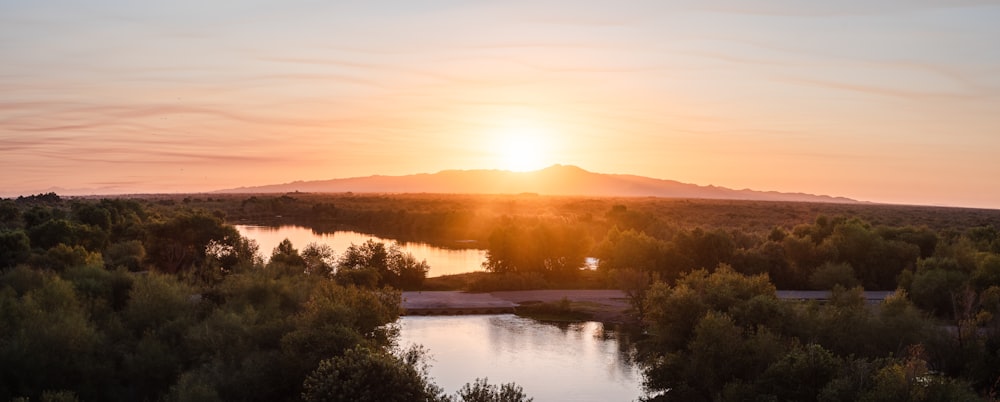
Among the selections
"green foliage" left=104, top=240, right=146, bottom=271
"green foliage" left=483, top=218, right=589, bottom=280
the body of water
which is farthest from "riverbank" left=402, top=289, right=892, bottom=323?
"green foliage" left=104, top=240, right=146, bottom=271

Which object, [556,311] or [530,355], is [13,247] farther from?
[556,311]

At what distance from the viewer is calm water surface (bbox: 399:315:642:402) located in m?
33.2

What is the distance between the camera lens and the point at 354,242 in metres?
93.9

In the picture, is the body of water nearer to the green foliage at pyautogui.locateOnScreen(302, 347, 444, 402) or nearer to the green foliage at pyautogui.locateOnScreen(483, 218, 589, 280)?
the green foliage at pyautogui.locateOnScreen(483, 218, 589, 280)

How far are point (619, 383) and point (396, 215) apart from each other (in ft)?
313

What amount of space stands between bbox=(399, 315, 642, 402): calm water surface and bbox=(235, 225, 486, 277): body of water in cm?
2195

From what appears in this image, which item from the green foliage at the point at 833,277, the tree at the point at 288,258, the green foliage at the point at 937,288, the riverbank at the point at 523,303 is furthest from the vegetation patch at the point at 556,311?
the green foliage at the point at 937,288

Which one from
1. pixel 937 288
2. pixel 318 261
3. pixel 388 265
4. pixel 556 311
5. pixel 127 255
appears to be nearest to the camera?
pixel 937 288

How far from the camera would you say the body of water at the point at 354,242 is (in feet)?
246

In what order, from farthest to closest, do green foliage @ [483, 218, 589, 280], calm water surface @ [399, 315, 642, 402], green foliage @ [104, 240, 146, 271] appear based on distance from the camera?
green foliage @ [483, 218, 589, 280] → green foliage @ [104, 240, 146, 271] → calm water surface @ [399, 315, 642, 402]

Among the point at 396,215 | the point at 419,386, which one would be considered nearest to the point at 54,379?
the point at 419,386

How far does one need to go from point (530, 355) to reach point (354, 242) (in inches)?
2311

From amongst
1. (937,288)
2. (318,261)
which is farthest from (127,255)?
(937,288)

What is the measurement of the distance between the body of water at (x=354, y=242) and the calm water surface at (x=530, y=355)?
22.0 m
